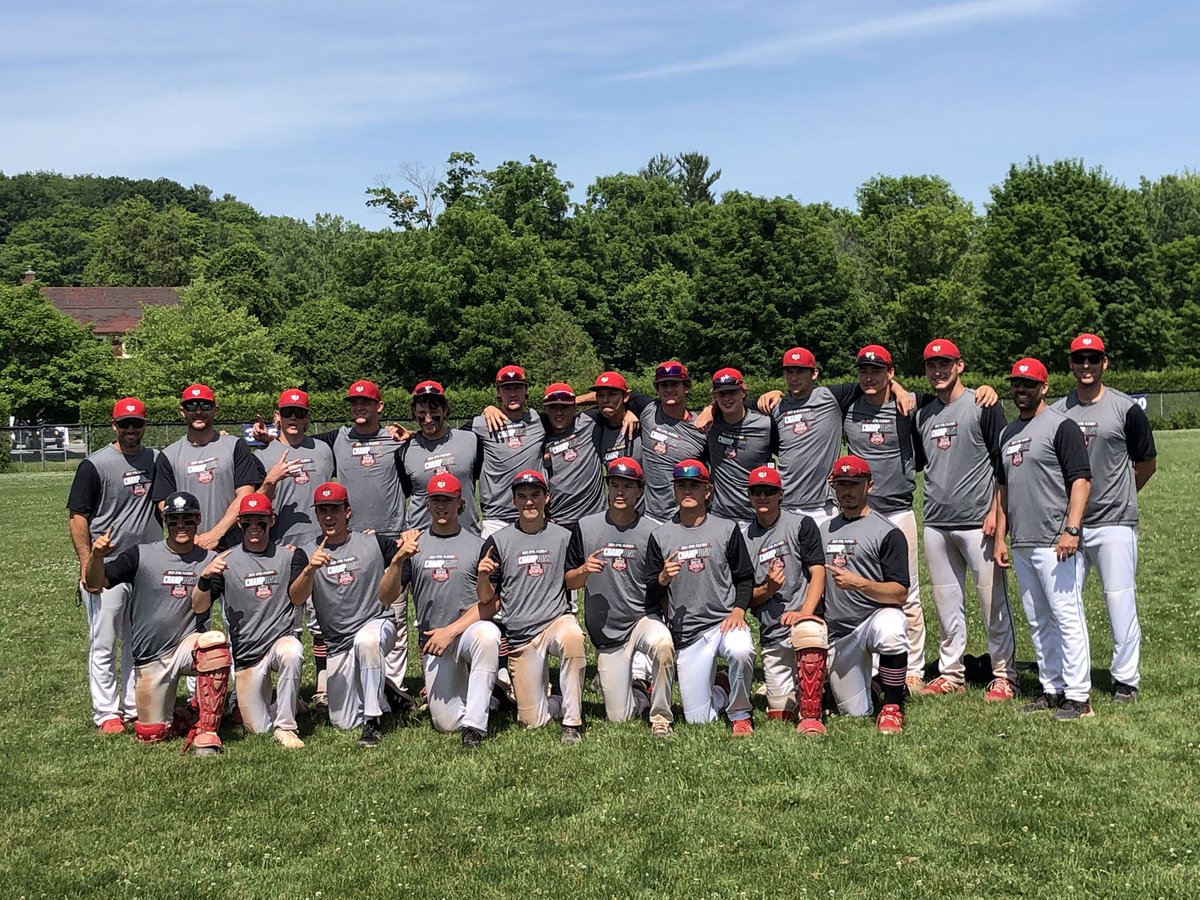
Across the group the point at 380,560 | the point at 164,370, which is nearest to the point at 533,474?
the point at 380,560

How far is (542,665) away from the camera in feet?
26.9

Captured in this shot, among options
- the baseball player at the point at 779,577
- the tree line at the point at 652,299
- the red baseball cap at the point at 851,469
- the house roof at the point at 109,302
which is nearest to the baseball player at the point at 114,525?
the baseball player at the point at 779,577

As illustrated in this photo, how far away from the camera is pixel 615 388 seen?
9242mm

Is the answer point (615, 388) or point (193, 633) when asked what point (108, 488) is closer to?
point (193, 633)

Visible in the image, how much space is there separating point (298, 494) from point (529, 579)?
2.29 metres

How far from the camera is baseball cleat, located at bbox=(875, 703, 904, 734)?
297 inches

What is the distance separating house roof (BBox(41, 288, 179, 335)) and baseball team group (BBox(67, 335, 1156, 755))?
7728cm

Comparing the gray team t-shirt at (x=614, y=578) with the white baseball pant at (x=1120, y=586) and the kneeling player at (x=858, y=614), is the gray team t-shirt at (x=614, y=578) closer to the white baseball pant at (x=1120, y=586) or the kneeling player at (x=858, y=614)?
the kneeling player at (x=858, y=614)


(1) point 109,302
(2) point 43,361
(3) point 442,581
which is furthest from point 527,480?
(1) point 109,302

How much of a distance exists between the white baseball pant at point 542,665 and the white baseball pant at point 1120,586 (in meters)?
3.79

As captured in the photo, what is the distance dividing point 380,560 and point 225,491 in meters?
1.53

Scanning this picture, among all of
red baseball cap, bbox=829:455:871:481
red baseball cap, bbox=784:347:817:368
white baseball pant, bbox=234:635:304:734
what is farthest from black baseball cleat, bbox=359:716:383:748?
red baseball cap, bbox=784:347:817:368

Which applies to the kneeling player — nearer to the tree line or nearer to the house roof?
the tree line

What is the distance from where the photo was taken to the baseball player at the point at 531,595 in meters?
8.13
